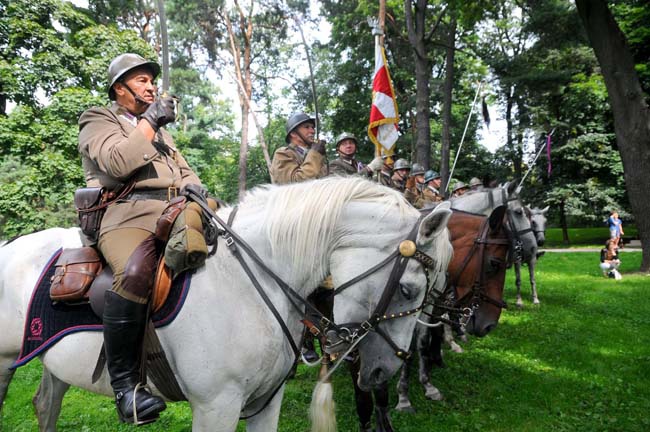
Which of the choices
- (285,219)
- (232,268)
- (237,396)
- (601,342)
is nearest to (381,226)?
(285,219)

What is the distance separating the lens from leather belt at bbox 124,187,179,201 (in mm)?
2457

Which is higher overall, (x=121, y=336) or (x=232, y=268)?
(x=232, y=268)

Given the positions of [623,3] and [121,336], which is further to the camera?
[623,3]

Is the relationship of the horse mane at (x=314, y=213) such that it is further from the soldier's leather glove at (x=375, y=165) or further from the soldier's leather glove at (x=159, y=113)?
the soldier's leather glove at (x=375, y=165)

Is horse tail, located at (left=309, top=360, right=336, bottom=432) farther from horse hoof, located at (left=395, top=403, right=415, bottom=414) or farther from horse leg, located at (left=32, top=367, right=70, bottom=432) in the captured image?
horse hoof, located at (left=395, top=403, right=415, bottom=414)

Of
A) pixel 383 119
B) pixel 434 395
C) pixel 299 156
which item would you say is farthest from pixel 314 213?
pixel 383 119

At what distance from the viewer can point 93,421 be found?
489 centimetres

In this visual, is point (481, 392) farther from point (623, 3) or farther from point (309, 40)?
point (309, 40)

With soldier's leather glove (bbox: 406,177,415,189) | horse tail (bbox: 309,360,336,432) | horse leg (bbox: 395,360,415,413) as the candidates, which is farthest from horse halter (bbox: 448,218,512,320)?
soldier's leather glove (bbox: 406,177,415,189)

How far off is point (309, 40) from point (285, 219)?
2613 centimetres

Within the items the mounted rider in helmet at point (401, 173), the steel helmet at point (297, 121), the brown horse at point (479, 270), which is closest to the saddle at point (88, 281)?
the brown horse at point (479, 270)

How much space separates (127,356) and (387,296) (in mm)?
1418

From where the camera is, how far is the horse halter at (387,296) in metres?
2.14

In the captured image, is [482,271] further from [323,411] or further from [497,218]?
[323,411]
